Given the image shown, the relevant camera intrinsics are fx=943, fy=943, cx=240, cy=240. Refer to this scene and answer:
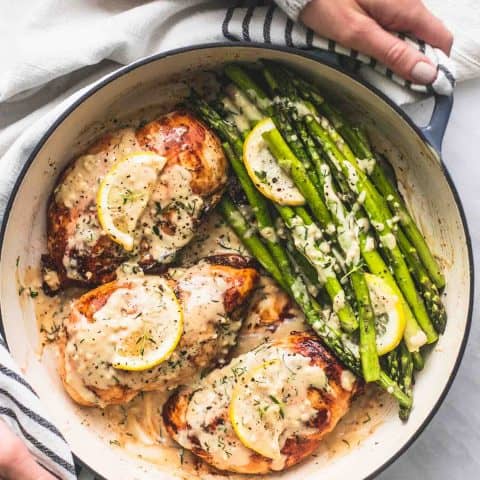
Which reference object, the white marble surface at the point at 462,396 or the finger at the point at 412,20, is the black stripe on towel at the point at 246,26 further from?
the white marble surface at the point at 462,396

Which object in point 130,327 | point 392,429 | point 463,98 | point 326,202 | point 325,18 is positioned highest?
point 325,18

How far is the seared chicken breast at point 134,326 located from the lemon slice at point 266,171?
30 centimetres

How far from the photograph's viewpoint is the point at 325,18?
3.25 meters

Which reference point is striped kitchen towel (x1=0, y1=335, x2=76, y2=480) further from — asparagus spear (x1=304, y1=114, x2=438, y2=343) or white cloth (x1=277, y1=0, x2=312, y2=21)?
white cloth (x1=277, y1=0, x2=312, y2=21)

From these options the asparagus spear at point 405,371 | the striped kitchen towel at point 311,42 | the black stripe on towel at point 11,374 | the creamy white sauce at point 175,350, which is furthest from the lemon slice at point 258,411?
the striped kitchen towel at point 311,42

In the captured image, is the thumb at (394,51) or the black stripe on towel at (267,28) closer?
the thumb at (394,51)

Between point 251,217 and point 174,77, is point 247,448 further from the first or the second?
point 174,77

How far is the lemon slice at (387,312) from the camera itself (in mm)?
3383

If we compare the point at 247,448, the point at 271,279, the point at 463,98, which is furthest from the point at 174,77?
the point at 247,448

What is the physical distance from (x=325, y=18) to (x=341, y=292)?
0.96 m

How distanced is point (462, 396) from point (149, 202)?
144cm

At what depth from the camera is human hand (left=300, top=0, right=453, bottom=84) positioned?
3.23 m

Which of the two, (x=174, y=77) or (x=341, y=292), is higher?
(x=174, y=77)

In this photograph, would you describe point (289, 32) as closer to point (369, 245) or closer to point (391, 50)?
point (391, 50)
